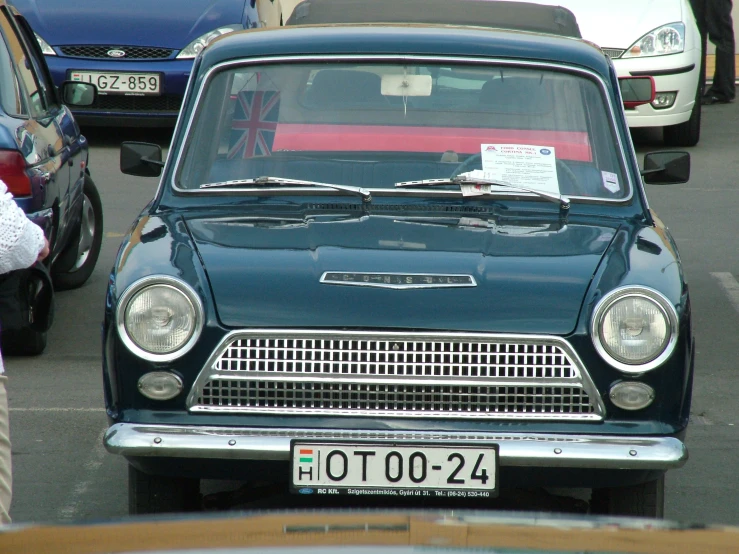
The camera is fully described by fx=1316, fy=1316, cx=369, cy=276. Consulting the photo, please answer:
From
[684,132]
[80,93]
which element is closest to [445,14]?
[80,93]

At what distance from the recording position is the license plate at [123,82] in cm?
1231

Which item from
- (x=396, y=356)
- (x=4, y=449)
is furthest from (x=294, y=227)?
(x=4, y=449)

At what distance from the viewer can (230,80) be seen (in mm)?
4961

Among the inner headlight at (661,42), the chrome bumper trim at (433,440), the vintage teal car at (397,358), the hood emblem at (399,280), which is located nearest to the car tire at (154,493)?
the vintage teal car at (397,358)

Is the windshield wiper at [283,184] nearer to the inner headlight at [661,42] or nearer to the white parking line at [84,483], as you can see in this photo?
the white parking line at [84,483]

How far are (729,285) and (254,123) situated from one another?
470cm

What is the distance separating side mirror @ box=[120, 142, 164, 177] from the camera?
535 centimetres

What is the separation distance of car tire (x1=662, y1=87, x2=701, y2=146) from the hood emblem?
1051 cm

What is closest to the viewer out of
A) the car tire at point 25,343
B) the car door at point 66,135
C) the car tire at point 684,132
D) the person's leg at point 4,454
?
the person's leg at point 4,454

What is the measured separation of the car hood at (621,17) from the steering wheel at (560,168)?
8589 millimetres

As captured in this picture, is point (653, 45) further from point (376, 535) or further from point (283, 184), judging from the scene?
point (376, 535)

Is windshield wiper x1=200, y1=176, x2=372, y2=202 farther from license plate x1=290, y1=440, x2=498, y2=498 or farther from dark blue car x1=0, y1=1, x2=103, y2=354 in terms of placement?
dark blue car x1=0, y1=1, x2=103, y2=354

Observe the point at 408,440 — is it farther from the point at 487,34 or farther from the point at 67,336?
the point at 67,336

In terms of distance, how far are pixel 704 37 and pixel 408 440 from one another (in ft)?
44.3
